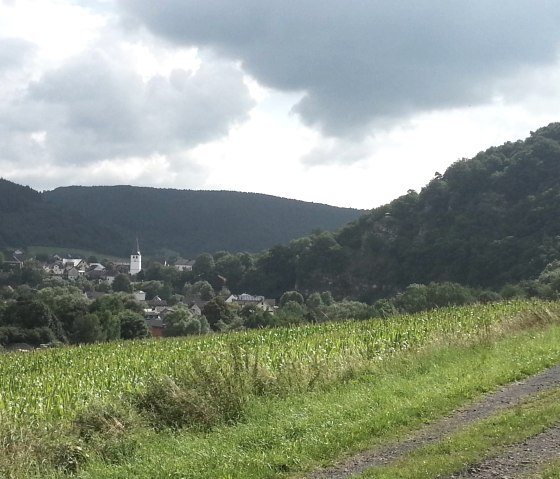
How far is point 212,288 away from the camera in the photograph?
11538 cm

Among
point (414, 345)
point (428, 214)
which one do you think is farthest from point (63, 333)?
point (428, 214)

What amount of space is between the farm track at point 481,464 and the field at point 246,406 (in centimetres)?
26

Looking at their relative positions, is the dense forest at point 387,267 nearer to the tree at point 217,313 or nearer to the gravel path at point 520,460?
the tree at point 217,313

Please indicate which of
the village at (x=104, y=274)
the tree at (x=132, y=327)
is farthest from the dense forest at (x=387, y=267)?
the village at (x=104, y=274)

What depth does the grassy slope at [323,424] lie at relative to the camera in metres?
7.79

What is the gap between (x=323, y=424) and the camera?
8930mm

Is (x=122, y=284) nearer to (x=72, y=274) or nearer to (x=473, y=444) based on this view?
(x=72, y=274)

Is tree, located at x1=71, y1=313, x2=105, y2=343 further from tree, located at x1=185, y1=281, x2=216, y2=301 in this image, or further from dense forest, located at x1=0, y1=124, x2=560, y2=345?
tree, located at x1=185, y1=281, x2=216, y2=301

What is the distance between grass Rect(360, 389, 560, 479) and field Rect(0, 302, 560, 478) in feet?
2.86

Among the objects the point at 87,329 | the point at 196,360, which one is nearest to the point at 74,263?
the point at 87,329

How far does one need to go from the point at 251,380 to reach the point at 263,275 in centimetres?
9869

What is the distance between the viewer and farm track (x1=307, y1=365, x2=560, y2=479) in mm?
6781

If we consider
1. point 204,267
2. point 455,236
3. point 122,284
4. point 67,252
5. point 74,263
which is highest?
point 67,252

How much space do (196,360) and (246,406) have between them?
1385 millimetres
